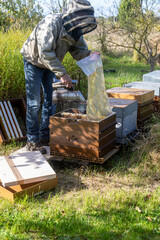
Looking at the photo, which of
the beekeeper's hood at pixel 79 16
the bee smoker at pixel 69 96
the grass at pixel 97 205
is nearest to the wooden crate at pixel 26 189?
the grass at pixel 97 205

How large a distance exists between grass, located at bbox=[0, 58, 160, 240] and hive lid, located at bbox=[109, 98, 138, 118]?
44cm

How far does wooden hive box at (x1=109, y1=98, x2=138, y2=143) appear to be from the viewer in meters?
4.14

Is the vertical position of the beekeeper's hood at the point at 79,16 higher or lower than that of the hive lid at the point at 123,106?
higher

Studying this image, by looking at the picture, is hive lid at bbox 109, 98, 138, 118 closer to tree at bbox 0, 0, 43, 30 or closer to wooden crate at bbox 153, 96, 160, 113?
wooden crate at bbox 153, 96, 160, 113

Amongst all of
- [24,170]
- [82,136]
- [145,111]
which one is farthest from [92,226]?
[145,111]

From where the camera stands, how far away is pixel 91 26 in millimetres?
3514

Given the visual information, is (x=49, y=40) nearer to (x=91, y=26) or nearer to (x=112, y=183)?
(x=91, y=26)

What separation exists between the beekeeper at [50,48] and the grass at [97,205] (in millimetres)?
877

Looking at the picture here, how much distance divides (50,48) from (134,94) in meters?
1.68

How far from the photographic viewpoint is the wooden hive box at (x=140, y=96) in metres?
4.64

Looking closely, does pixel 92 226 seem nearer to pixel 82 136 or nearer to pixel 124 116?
pixel 82 136

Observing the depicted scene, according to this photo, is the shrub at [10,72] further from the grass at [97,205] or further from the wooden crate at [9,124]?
the grass at [97,205]

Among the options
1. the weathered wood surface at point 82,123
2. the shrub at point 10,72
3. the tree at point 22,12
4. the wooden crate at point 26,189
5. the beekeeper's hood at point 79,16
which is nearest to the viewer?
the wooden crate at point 26,189

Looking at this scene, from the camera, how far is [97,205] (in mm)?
2969
